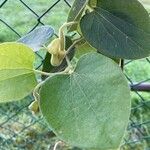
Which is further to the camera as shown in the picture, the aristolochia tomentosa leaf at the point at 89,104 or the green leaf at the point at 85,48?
the green leaf at the point at 85,48

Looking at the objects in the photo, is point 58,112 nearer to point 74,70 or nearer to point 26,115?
point 74,70

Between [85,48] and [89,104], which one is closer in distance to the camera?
[89,104]

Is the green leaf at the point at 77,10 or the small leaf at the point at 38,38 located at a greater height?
the green leaf at the point at 77,10

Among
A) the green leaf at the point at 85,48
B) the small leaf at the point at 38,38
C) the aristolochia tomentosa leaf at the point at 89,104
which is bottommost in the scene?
the green leaf at the point at 85,48

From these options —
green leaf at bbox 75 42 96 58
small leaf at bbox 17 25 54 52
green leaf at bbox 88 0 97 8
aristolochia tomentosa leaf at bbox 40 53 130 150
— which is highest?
green leaf at bbox 88 0 97 8

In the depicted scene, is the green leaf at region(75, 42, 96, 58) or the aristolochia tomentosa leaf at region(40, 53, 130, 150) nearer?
the aristolochia tomentosa leaf at region(40, 53, 130, 150)
